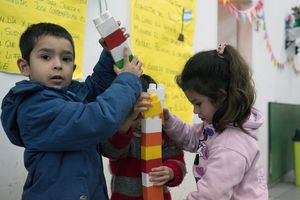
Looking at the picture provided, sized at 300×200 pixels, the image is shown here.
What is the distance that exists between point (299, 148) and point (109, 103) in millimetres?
2712

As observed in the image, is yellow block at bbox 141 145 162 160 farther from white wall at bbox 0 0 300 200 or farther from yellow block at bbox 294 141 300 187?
yellow block at bbox 294 141 300 187

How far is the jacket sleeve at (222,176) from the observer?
0.91 meters

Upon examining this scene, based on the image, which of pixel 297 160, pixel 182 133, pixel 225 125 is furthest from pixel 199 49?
pixel 297 160

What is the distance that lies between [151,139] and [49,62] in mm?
300

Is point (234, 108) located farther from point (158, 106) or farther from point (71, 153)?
point (71, 153)

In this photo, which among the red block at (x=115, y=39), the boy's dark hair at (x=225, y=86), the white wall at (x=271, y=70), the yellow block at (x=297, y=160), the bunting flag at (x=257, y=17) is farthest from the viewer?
the yellow block at (x=297, y=160)

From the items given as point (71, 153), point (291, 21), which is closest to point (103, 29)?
point (71, 153)

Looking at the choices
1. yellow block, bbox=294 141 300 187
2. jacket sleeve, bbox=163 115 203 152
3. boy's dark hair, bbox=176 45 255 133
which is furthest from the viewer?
yellow block, bbox=294 141 300 187

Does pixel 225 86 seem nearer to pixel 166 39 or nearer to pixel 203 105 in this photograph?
pixel 203 105

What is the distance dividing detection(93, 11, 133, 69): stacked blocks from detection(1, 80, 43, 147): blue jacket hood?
18 centimetres

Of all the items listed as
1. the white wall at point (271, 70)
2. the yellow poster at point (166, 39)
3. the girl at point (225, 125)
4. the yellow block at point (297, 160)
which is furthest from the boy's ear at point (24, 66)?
the yellow block at point (297, 160)

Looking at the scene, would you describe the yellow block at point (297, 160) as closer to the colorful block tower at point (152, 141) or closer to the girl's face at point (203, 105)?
the girl's face at point (203, 105)

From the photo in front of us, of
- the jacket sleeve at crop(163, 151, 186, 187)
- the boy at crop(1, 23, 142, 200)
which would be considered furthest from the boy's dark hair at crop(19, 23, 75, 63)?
the jacket sleeve at crop(163, 151, 186, 187)

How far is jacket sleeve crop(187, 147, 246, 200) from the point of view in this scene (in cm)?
91
